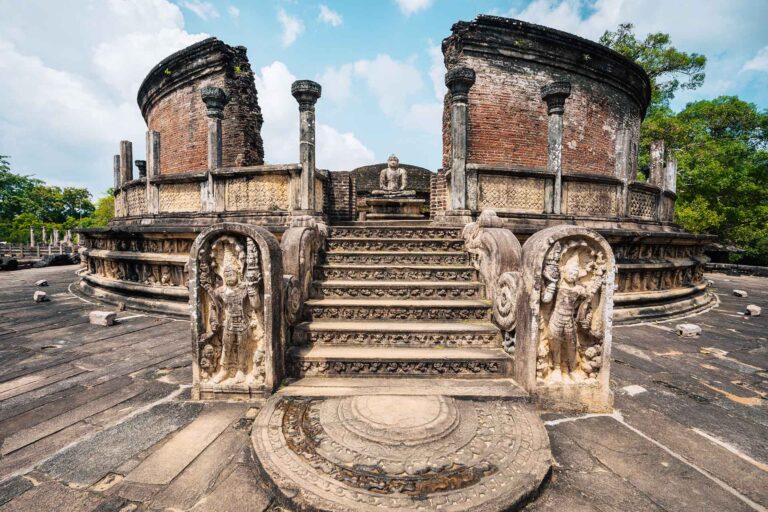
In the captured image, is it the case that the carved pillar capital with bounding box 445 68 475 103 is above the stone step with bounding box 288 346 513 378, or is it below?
above

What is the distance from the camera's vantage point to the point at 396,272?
4398 millimetres

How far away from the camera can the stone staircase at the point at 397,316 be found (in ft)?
10.2

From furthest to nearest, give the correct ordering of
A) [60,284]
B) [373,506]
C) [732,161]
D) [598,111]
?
[732,161] → [598,111] → [60,284] → [373,506]

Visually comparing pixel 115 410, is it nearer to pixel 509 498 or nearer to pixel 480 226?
pixel 509 498

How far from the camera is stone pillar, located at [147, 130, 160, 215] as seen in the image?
726 cm

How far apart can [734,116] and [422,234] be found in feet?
94.9

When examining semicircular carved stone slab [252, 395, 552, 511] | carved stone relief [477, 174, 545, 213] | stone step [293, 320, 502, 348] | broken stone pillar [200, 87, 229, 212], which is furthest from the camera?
broken stone pillar [200, 87, 229, 212]

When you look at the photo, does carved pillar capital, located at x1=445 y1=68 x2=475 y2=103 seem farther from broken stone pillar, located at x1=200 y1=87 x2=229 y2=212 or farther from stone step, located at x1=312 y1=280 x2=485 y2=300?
broken stone pillar, located at x1=200 y1=87 x2=229 y2=212

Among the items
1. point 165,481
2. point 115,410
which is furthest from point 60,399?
point 165,481

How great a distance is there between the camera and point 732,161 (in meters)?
19.8

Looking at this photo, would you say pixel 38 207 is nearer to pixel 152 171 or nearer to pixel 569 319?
pixel 152 171

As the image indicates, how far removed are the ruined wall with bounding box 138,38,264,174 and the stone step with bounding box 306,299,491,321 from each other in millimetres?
9266

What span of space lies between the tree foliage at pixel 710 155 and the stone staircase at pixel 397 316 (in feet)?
66.8

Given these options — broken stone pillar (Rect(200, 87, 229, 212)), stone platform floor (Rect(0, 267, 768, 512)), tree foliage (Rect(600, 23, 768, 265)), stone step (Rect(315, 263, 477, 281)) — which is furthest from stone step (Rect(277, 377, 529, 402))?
tree foliage (Rect(600, 23, 768, 265))
